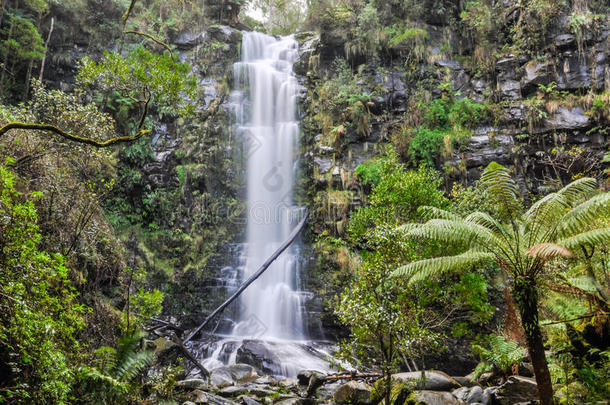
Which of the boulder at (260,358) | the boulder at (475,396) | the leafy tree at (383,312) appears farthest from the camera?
the boulder at (260,358)

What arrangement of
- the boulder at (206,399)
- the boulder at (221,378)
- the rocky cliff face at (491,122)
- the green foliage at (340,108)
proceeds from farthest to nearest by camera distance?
the green foliage at (340,108) → the rocky cliff face at (491,122) → the boulder at (221,378) → the boulder at (206,399)

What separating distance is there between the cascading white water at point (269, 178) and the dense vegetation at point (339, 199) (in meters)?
1.09

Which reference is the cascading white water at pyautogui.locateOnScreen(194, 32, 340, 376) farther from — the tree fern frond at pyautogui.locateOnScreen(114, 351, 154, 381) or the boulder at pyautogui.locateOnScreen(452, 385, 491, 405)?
the tree fern frond at pyautogui.locateOnScreen(114, 351, 154, 381)

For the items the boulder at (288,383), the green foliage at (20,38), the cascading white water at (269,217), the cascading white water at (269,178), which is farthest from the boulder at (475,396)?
the green foliage at (20,38)

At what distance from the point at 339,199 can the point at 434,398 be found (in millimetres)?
10016

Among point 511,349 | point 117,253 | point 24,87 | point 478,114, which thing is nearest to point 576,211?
point 511,349

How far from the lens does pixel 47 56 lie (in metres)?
17.8

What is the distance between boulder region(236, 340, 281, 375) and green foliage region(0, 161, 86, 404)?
24.0 ft

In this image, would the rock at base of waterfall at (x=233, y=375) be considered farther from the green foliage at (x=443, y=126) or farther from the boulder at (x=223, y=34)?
the boulder at (x=223, y=34)

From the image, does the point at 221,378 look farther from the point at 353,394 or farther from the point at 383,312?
the point at 383,312

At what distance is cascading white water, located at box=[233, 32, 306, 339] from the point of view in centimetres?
1427

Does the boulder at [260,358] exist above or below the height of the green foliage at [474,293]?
below

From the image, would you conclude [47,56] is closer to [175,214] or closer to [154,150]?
[154,150]

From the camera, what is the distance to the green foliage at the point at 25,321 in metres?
3.54
